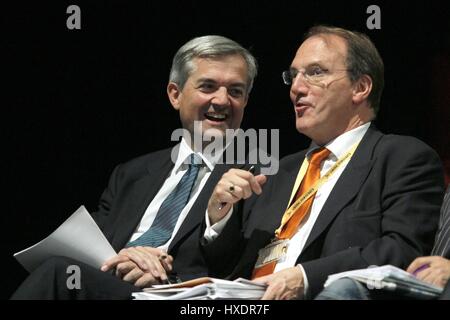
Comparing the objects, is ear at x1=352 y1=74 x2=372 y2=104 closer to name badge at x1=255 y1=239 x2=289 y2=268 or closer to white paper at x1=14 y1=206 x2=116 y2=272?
name badge at x1=255 y1=239 x2=289 y2=268

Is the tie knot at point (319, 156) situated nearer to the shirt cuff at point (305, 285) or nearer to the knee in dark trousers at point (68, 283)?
the shirt cuff at point (305, 285)

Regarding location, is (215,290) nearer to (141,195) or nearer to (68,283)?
(68,283)

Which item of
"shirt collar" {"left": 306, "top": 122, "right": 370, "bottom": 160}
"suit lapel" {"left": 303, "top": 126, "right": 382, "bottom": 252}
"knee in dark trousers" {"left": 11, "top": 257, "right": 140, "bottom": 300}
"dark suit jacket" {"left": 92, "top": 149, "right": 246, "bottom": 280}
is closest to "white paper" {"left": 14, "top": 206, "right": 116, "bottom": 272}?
"knee in dark trousers" {"left": 11, "top": 257, "right": 140, "bottom": 300}

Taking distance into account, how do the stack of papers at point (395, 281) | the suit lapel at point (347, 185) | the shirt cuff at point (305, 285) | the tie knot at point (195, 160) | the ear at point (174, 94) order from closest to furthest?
the stack of papers at point (395, 281) < the shirt cuff at point (305, 285) < the suit lapel at point (347, 185) < the tie knot at point (195, 160) < the ear at point (174, 94)

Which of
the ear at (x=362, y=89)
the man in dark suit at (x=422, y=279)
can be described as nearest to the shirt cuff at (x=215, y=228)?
the ear at (x=362, y=89)

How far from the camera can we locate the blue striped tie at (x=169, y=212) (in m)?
3.70

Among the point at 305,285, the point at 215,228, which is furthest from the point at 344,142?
the point at 305,285

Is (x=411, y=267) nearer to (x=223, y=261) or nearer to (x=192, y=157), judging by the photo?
(x=223, y=261)

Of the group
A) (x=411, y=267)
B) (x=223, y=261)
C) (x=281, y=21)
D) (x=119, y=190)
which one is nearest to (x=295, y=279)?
(x=411, y=267)

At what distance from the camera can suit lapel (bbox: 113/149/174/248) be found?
3762 millimetres

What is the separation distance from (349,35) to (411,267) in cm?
108

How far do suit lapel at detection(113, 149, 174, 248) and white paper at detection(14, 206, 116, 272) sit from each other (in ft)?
1.14

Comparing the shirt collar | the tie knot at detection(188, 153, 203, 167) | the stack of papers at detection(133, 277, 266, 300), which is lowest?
the stack of papers at detection(133, 277, 266, 300)
